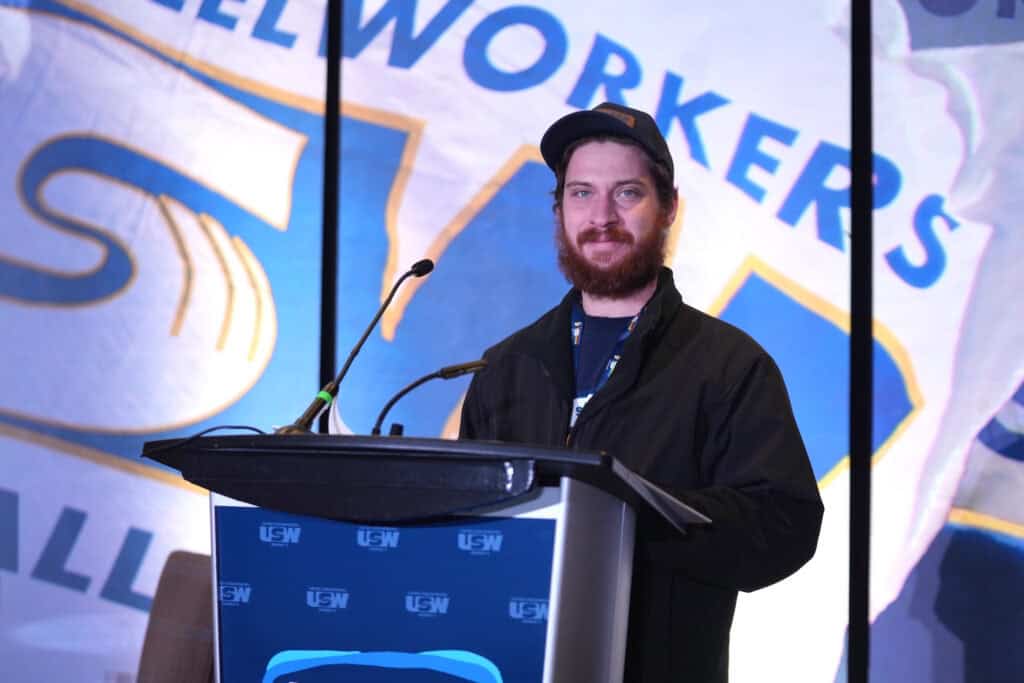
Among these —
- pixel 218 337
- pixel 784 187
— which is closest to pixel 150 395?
pixel 218 337

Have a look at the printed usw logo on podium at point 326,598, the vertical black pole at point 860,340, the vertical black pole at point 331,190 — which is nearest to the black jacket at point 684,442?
the printed usw logo on podium at point 326,598

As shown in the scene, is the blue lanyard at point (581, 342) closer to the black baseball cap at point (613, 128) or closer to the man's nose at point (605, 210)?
the man's nose at point (605, 210)

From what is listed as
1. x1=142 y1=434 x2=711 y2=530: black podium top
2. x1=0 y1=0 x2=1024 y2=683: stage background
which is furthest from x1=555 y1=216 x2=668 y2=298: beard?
x1=0 y1=0 x2=1024 y2=683: stage background

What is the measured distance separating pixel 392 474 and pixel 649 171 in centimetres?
96

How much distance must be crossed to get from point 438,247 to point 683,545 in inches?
81.5

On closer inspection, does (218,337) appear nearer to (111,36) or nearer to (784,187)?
(111,36)

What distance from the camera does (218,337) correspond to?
3.47 meters

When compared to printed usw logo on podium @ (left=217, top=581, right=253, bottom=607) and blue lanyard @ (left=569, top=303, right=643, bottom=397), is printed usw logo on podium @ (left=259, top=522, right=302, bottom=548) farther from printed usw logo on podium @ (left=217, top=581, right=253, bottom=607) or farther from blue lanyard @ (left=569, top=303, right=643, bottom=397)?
blue lanyard @ (left=569, top=303, right=643, bottom=397)

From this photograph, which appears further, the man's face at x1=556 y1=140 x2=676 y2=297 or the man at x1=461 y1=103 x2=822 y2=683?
the man's face at x1=556 y1=140 x2=676 y2=297

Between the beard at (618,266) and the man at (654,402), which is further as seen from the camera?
the beard at (618,266)

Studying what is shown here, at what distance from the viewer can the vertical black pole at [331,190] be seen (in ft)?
11.4

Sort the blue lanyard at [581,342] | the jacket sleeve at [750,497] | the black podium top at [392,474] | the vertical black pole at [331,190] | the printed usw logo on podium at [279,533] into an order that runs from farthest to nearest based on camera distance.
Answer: the vertical black pole at [331,190] < the blue lanyard at [581,342] < the jacket sleeve at [750,497] < the printed usw logo on podium at [279,533] < the black podium top at [392,474]

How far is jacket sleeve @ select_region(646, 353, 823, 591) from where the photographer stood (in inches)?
57.2

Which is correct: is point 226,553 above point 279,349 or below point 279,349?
below
